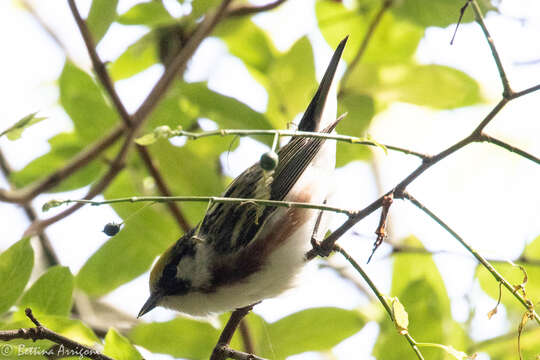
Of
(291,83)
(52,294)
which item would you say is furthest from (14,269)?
(291,83)

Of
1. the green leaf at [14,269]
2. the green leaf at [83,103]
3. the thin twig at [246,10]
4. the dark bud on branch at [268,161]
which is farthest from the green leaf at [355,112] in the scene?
the green leaf at [14,269]

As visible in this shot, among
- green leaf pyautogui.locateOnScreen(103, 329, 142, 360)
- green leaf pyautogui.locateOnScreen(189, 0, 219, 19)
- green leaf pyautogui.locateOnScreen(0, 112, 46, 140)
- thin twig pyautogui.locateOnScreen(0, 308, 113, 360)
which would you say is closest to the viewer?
green leaf pyautogui.locateOnScreen(0, 112, 46, 140)

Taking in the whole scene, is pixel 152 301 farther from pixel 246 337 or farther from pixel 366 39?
pixel 366 39

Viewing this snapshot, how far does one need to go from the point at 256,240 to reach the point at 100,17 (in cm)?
112

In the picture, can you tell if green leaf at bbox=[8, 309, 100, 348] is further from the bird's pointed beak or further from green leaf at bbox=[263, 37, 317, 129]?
green leaf at bbox=[263, 37, 317, 129]

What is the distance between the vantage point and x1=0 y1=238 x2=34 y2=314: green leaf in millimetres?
2057

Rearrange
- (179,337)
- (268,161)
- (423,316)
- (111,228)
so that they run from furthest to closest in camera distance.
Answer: (179,337) < (423,316) < (111,228) < (268,161)

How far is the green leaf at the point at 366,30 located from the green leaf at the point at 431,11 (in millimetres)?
140

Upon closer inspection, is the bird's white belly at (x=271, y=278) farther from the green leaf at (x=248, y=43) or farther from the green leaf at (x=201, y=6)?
the green leaf at (x=201, y=6)

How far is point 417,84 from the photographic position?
2.82 m

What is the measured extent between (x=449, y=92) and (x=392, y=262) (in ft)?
2.60

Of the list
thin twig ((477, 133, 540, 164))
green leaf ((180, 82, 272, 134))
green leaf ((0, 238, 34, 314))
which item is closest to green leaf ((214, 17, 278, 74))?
green leaf ((180, 82, 272, 134))

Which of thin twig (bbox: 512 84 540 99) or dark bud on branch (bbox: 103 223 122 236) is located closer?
thin twig (bbox: 512 84 540 99)

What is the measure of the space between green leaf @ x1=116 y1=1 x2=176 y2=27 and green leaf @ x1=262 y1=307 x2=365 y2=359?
1.37 metres
